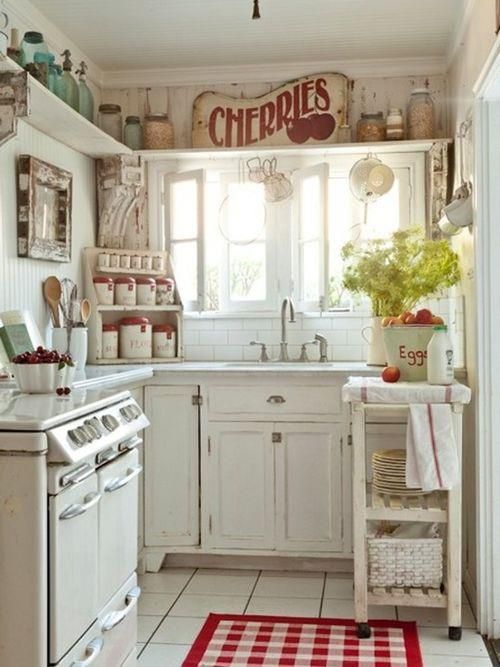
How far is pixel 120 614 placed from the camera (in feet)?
8.01

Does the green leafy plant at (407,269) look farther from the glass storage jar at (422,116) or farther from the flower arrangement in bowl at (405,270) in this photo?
the glass storage jar at (422,116)

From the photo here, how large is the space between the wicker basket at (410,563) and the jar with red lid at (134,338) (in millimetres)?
1771

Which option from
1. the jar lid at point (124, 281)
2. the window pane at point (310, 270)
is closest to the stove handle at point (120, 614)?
the jar lid at point (124, 281)

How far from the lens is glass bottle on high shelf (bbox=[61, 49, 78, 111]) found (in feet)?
12.3

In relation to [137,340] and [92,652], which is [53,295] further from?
[92,652]

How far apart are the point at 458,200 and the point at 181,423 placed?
1.69m

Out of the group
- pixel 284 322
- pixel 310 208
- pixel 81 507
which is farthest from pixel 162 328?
pixel 81 507

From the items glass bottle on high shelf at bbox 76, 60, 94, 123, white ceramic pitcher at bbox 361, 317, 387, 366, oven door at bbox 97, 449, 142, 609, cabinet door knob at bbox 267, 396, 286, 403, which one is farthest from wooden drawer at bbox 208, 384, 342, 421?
glass bottle on high shelf at bbox 76, 60, 94, 123

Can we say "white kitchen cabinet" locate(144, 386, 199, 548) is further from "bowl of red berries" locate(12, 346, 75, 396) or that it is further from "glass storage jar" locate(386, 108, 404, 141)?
"glass storage jar" locate(386, 108, 404, 141)

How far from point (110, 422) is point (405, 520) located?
139cm

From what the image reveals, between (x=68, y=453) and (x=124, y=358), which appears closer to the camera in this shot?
(x=68, y=453)

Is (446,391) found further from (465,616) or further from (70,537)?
(70,537)

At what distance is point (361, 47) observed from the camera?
4.30m

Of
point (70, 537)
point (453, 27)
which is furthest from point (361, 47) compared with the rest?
point (70, 537)
